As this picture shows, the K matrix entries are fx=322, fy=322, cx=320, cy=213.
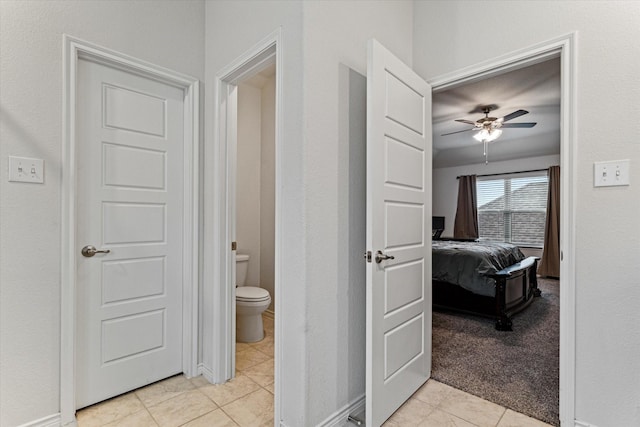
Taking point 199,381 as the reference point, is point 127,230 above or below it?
above

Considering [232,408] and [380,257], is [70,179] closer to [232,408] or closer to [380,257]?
[232,408]

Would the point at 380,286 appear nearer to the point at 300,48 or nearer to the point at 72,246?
Result: the point at 300,48

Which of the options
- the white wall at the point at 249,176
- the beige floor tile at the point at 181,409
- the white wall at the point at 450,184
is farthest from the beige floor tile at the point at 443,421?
the white wall at the point at 450,184

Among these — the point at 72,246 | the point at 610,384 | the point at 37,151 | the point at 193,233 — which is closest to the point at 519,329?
the point at 610,384

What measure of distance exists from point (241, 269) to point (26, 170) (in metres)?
1.98

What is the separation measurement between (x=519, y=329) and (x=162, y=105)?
3774 millimetres

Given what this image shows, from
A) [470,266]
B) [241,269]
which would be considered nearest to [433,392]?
[470,266]

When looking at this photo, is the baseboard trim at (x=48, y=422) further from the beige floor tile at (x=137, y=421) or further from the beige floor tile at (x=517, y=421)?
the beige floor tile at (x=517, y=421)

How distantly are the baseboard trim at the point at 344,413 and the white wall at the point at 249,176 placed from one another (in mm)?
2067

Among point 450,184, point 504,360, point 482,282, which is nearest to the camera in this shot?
point 504,360

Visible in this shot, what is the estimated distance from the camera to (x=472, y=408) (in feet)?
6.22

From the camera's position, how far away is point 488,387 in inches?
83.1

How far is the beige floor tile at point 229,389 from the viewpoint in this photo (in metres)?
1.97

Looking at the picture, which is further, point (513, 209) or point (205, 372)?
point (513, 209)
